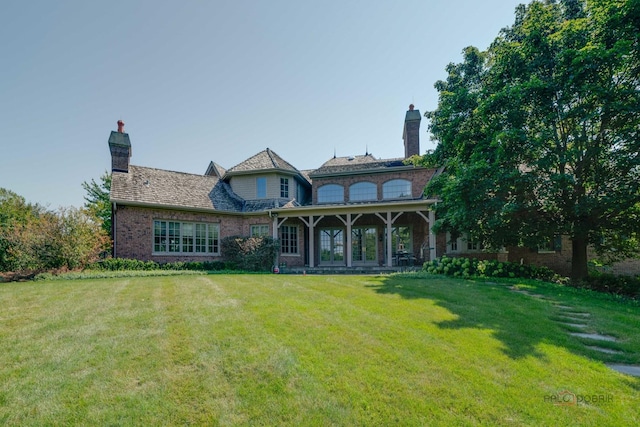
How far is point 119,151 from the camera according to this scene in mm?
16344

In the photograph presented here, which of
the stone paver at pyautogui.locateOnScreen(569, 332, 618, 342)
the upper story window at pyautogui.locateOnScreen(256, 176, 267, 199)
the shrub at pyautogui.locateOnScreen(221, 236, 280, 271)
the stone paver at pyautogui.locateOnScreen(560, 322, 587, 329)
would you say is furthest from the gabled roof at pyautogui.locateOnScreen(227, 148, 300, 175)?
the stone paver at pyautogui.locateOnScreen(569, 332, 618, 342)

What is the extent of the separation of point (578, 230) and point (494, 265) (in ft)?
9.04

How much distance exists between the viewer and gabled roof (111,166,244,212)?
15.0 metres

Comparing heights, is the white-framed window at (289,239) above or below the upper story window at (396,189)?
below

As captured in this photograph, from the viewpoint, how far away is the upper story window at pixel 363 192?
18062 millimetres

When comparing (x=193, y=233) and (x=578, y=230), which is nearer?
(x=578, y=230)

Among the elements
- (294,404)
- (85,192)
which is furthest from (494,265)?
(85,192)

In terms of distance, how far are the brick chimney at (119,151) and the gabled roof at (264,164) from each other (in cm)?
529

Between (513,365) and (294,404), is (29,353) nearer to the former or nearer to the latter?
(294,404)

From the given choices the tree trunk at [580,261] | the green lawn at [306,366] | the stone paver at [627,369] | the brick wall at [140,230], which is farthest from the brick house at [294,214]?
the stone paver at [627,369]

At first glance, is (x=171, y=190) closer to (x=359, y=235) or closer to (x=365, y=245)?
(x=359, y=235)

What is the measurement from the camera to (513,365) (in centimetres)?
324

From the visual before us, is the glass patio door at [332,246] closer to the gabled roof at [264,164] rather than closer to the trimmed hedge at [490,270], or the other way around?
the gabled roof at [264,164]

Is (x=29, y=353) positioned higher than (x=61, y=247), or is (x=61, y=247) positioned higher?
(x=61, y=247)
